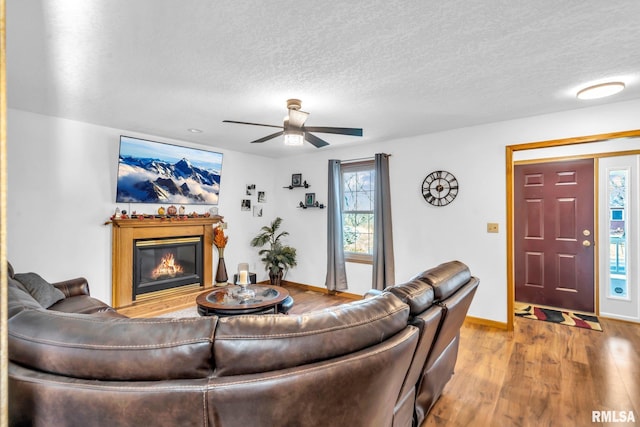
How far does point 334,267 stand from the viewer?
4633mm

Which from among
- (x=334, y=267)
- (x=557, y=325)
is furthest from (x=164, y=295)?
(x=557, y=325)

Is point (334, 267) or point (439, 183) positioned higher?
point (439, 183)

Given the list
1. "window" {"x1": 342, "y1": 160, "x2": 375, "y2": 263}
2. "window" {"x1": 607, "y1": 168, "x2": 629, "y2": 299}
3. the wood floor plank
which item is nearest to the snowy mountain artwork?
"window" {"x1": 342, "y1": 160, "x2": 375, "y2": 263}

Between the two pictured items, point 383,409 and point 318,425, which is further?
point 383,409

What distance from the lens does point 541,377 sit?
7.50 feet

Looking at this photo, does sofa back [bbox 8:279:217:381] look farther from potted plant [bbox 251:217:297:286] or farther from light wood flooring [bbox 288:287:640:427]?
potted plant [bbox 251:217:297:286]

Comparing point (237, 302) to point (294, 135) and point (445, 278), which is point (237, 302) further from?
point (445, 278)

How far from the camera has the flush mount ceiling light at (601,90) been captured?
2.39 m

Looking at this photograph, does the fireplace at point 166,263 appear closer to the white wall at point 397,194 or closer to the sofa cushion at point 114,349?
the white wall at point 397,194

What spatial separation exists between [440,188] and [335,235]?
1687 mm

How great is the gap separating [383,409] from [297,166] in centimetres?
449

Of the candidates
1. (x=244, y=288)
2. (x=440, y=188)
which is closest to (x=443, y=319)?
(x=244, y=288)

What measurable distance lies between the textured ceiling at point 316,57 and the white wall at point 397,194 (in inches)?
9.5

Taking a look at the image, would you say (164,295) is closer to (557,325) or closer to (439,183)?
(439,183)
